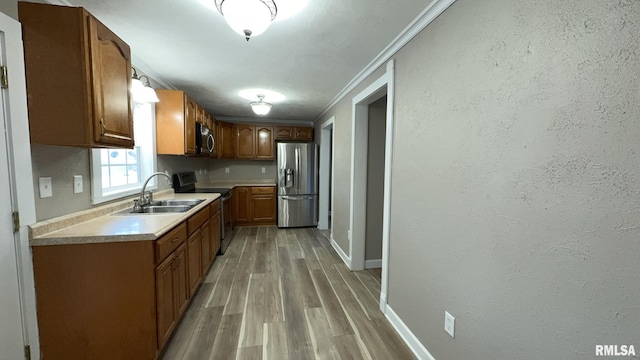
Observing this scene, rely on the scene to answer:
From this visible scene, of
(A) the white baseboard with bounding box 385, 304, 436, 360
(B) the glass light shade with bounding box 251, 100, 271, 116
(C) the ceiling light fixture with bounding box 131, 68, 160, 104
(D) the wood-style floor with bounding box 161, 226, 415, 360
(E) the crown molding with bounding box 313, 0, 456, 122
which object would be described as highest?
(E) the crown molding with bounding box 313, 0, 456, 122

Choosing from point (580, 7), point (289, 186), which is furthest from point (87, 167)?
point (289, 186)

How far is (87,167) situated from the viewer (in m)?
1.77

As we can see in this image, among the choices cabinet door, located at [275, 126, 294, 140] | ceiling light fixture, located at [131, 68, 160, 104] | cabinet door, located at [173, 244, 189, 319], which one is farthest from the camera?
cabinet door, located at [275, 126, 294, 140]

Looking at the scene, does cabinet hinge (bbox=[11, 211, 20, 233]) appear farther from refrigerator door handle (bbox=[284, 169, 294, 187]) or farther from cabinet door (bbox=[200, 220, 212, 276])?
refrigerator door handle (bbox=[284, 169, 294, 187])

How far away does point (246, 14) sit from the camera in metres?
1.28

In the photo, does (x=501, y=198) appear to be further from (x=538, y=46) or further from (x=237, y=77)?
(x=237, y=77)

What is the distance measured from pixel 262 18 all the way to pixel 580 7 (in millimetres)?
1319

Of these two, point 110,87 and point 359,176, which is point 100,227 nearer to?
point 110,87

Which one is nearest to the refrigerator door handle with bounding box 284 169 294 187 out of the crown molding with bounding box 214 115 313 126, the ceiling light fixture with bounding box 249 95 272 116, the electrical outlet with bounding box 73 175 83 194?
the crown molding with bounding box 214 115 313 126

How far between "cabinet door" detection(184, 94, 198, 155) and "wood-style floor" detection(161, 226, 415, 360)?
1507 millimetres

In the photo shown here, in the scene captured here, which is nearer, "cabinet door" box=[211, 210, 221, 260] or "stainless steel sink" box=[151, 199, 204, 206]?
"stainless steel sink" box=[151, 199, 204, 206]

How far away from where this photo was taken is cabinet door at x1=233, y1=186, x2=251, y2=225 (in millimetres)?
4969

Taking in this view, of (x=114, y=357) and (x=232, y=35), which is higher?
(x=232, y=35)

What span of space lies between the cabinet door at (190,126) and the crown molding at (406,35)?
6.46ft
